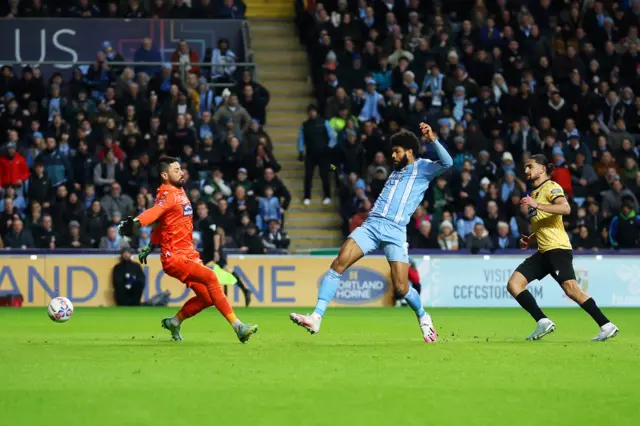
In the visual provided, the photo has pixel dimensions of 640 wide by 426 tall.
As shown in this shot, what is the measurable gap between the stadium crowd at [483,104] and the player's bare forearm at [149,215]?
43.8 feet

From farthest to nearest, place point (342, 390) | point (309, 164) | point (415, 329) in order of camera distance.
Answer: point (309, 164) < point (415, 329) < point (342, 390)

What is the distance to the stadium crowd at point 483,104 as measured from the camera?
27422 mm

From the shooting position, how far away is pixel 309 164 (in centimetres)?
2878

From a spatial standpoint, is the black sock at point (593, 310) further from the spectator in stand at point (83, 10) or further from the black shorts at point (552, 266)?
the spectator in stand at point (83, 10)

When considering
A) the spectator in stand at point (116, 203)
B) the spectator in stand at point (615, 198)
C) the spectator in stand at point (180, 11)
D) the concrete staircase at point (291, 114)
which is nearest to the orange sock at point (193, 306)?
the spectator in stand at point (116, 203)

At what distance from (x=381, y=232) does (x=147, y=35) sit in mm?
19551

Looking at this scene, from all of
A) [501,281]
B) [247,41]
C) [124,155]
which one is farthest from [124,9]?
[501,281]

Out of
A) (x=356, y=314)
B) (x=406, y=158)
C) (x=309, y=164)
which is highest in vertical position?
(x=406, y=158)

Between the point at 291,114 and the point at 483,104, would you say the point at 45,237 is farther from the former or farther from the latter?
the point at 483,104

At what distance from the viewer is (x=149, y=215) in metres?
13.5

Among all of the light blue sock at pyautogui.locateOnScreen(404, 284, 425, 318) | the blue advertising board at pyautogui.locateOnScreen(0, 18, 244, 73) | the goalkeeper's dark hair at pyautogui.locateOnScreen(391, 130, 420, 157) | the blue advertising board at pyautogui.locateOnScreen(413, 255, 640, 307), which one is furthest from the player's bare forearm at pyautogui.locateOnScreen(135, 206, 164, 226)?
the blue advertising board at pyautogui.locateOnScreen(0, 18, 244, 73)

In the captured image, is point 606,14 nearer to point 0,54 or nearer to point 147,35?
point 147,35

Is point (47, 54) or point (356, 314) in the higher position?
point (47, 54)

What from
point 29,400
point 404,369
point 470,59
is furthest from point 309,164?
point 29,400
